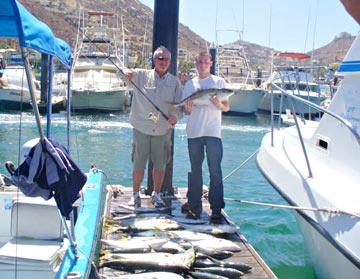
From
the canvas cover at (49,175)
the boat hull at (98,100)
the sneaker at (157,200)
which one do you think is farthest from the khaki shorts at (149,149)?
the boat hull at (98,100)

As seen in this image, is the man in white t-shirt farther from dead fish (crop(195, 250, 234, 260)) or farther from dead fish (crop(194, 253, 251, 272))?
dead fish (crop(194, 253, 251, 272))

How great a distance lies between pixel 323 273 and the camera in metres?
4.45

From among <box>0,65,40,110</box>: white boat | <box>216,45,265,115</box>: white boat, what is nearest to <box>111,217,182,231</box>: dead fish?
<box>0,65,40,110</box>: white boat

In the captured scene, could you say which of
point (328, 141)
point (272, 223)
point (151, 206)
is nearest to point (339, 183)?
point (328, 141)

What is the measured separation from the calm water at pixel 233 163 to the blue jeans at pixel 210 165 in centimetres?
139

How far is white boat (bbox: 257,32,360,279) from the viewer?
11.6 feet

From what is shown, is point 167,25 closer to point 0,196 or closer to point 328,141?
point 328,141

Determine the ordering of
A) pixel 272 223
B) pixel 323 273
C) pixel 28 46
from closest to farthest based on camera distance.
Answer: pixel 28 46
pixel 323 273
pixel 272 223

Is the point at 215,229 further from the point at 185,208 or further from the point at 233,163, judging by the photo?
the point at 233,163

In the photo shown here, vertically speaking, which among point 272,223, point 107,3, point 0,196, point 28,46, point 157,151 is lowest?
point 272,223

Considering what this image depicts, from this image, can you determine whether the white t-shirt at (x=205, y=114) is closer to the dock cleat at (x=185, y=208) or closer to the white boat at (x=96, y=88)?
the dock cleat at (x=185, y=208)

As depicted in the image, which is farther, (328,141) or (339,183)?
(328,141)

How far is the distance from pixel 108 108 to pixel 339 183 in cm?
2632

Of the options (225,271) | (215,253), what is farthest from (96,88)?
(225,271)
